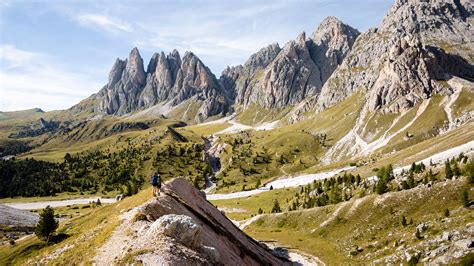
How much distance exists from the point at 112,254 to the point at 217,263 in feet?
36.8

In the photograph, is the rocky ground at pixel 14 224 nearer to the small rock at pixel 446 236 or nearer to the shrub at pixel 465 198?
the small rock at pixel 446 236

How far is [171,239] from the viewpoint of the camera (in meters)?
34.8

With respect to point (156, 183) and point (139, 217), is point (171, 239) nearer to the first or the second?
point (139, 217)

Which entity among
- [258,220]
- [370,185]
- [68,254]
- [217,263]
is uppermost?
[68,254]

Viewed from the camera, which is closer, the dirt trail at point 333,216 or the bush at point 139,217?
the bush at point 139,217

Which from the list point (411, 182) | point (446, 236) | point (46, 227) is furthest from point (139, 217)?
point (411, 182)

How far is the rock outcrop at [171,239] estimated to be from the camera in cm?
3288

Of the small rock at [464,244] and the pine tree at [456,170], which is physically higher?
the pine tree at [456,170]

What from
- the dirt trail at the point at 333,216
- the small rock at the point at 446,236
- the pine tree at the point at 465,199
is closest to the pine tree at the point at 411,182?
the dirt trail at the point at 333,216

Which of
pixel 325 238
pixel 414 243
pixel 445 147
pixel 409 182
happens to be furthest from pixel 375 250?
pixel 445 147

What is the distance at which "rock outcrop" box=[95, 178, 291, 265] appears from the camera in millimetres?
32875

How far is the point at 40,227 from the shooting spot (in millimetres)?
55906

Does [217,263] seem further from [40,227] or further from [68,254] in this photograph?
[40,227]

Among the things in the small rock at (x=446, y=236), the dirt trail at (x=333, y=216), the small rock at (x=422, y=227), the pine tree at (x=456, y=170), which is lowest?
the dirt trail at (x=333, y=216)
